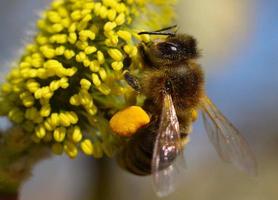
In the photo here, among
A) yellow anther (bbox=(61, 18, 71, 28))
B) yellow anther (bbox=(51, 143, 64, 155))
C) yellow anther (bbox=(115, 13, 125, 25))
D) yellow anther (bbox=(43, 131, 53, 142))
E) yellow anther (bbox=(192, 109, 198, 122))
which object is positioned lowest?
yellow anther (bbox=(51, 143, 64, 155))

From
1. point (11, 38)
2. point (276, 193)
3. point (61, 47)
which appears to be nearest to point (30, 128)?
point (61, 47)

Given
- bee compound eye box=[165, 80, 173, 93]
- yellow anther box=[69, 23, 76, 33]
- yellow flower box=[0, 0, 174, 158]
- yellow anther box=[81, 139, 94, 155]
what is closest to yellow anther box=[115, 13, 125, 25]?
yellow flower box=[0, 0, 174, 158]

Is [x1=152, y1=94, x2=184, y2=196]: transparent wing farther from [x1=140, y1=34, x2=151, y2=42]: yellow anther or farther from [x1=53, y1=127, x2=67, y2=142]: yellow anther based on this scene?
[x1=53, y1=127, x2=67, y2=142]: yellow anther

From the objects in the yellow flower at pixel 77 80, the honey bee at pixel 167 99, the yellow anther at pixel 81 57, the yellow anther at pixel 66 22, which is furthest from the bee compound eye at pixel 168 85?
the yellow anther at pixel 66 22

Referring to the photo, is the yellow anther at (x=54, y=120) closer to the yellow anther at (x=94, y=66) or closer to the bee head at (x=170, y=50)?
the yellow anther at (x=94, y=66)

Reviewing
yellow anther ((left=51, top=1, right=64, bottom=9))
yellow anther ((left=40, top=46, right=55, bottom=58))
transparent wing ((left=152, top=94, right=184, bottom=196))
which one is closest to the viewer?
transparent wing ((left=152, top=94, right=184, bottom=196))

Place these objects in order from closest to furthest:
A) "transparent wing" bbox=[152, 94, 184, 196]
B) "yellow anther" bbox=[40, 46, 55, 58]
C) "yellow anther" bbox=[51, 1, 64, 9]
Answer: "transparent wing" bbox=[152, 94, 184, 196], "yellow anther" bbox=[40, 46, 55, 58], "yellow anther" bbox=[51, 1, 64, 9]

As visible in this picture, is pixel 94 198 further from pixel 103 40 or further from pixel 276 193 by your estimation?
pixel 103 40
